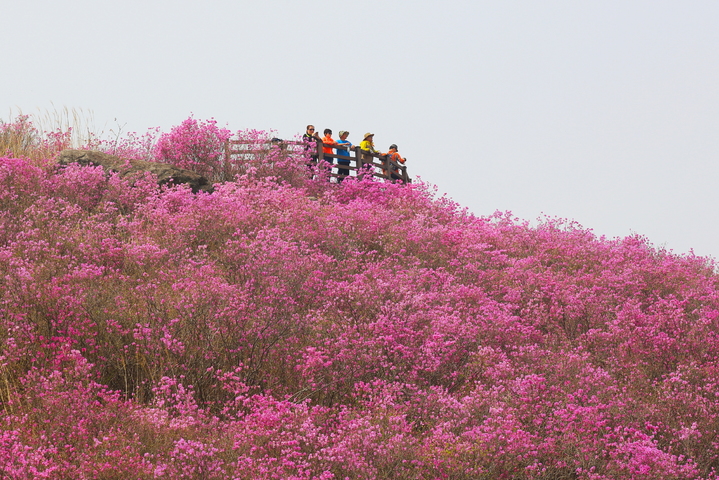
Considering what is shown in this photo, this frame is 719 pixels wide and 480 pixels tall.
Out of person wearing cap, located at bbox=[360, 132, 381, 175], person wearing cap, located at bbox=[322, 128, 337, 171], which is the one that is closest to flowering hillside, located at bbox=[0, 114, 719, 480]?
person wearing cap, located at bbox=[322, 128, 337, 171]

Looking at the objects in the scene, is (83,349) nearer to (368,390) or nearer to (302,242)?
(368,390)

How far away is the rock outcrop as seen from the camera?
18.3 m

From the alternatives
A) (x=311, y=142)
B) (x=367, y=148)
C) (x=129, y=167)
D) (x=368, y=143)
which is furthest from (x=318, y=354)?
(x=368, y=143)

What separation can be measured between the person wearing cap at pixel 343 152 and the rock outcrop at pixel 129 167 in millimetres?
5968

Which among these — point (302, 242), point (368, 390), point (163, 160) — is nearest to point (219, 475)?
point (368, 390)

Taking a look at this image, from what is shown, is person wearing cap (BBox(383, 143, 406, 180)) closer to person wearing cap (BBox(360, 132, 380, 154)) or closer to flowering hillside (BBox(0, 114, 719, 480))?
person wearing cap (BBox(360, 132, 380, 154))

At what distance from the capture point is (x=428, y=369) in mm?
9320

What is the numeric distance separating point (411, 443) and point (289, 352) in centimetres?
289

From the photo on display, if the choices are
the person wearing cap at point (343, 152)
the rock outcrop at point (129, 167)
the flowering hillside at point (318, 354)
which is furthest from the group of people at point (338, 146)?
the flowering hillside at point (318, 354)

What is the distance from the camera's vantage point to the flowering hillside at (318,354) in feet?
23.0

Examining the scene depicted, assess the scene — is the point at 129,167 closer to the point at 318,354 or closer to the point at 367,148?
the point at 367,148

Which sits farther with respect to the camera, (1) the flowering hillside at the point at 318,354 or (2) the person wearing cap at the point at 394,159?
(2) the person wearing cap at the point at 394,159

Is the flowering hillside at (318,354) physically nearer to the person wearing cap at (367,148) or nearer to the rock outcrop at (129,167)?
the rock outcrop at (129,167)

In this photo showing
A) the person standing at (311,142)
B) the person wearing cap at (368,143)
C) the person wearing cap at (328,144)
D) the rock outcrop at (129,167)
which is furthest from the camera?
the person wearing cap at (368,143)
